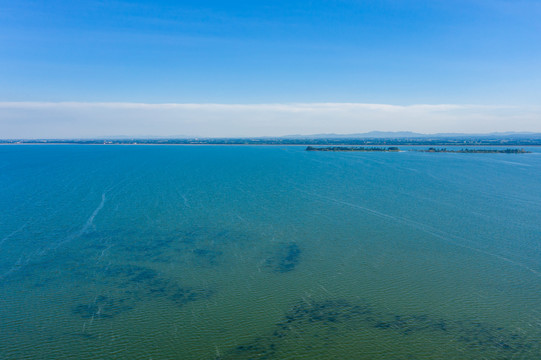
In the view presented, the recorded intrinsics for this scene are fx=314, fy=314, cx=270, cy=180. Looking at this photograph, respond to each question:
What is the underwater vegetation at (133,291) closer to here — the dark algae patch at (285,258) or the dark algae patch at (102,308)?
the dark algae patch at (102,308)

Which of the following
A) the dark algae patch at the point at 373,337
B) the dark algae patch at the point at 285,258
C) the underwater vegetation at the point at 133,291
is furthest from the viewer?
the dark algae patch at the point at 285,258

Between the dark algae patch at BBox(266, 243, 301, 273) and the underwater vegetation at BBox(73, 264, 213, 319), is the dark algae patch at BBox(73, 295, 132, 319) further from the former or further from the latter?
the dark algae patch at BBox(266, 243, 301, 273)

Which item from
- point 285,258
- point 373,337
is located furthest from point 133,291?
point 373,337

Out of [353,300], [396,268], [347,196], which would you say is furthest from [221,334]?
[347,196]

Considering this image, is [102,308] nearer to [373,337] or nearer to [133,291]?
[133,291]

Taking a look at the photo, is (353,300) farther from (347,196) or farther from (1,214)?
(1,214)

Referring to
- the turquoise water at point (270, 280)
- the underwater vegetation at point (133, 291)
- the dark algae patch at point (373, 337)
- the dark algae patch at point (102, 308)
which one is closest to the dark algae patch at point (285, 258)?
the turquoise water at point (270, 280)

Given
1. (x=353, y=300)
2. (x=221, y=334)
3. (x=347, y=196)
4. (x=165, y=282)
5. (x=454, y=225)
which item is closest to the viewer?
(x=221, y=334)
